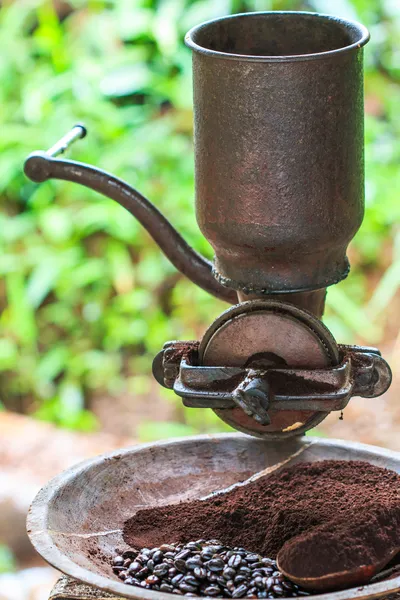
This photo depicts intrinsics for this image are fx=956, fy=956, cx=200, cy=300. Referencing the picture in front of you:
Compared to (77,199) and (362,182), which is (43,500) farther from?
(77,199)

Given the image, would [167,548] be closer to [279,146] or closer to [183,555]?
[183,555]

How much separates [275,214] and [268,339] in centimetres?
26

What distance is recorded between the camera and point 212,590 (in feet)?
5.98

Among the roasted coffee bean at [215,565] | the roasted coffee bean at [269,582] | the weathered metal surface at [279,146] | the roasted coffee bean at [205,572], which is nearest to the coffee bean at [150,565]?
the roasted coffee bean at [205,572]

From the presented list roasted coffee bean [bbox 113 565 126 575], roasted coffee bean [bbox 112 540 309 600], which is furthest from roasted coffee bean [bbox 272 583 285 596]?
roasted coffee bean [bbox 113 565 126 575]

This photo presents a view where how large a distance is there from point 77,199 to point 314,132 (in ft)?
12.2

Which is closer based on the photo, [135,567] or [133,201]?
[135,567]

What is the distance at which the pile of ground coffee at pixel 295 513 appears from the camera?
184cm

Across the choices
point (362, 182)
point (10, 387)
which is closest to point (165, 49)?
point (10, 387)

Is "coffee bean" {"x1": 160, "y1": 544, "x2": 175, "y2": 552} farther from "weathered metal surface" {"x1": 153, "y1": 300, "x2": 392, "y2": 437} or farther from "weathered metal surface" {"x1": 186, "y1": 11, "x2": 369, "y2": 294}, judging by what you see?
"weathered metal surface" {"x1": 186, "y1": 11, "x2": 369, "y2": 294}

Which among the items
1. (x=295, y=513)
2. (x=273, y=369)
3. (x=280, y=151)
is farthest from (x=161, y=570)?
(x=280, y=151)

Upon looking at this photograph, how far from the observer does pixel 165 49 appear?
5.35 meters

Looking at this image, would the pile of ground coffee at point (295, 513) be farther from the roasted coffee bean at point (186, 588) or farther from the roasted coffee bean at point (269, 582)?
the roasted coffee bean at point (186, 588)

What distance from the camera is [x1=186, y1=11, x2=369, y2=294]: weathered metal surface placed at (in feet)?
5.77
